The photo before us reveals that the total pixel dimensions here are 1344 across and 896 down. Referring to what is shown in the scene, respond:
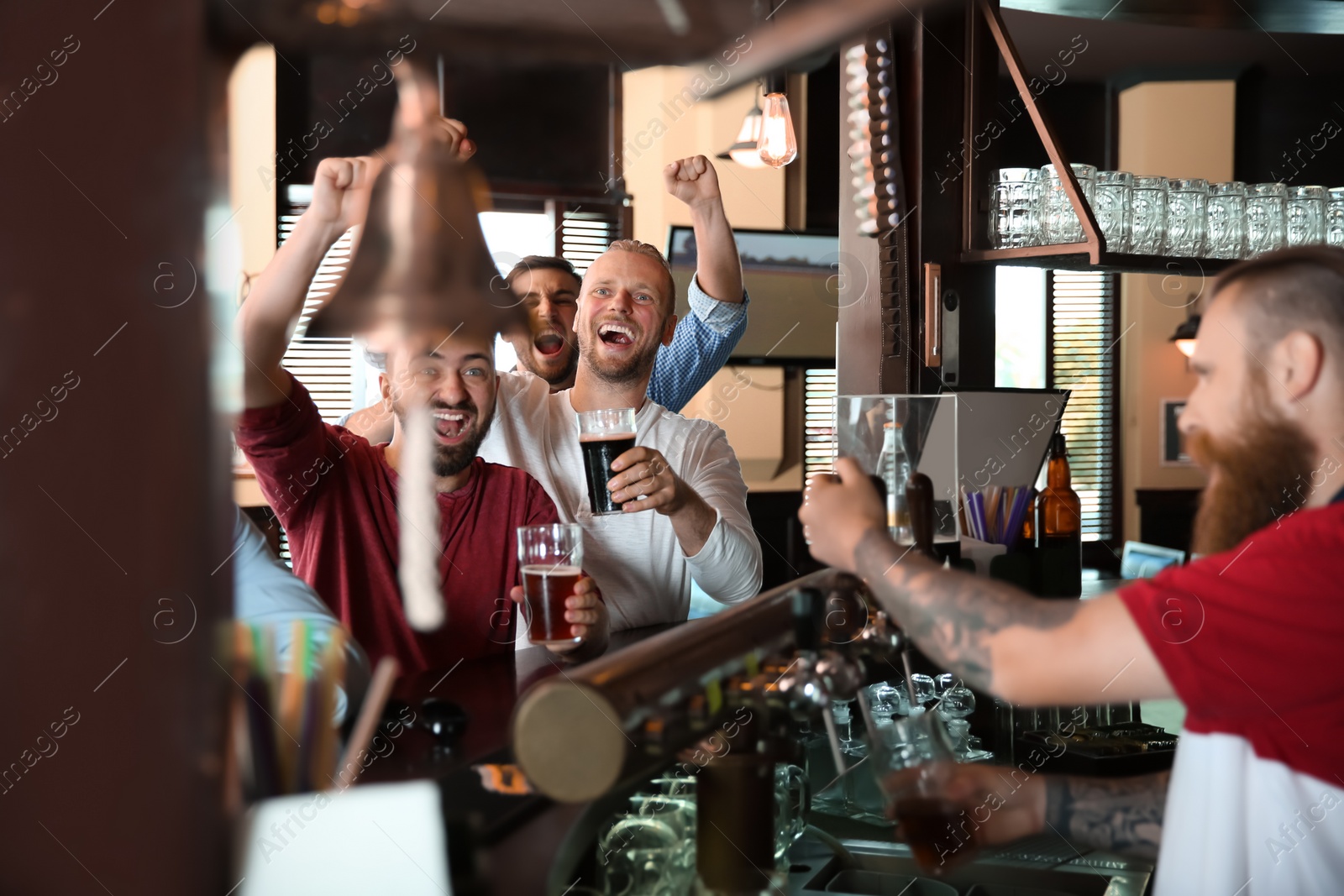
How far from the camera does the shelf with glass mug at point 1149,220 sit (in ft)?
7.52

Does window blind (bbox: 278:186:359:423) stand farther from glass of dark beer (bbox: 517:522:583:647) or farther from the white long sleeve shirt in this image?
glass of dark beer (bbox: 517:522:583:647)

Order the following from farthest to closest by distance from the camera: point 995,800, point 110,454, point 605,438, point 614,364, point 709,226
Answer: point 709,226 < point 614,364 < point 605,438 < point 995,800 < point 110,454

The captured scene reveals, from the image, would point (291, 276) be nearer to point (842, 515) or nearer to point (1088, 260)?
point (842, 515)

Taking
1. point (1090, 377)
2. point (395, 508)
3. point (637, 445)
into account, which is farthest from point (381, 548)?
point (1090, 377)

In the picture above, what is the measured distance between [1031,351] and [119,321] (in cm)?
715

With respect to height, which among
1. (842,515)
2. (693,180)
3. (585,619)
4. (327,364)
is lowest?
(585,619)

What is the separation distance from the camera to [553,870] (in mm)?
982

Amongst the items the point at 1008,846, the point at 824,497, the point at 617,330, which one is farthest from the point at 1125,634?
the point at 617,330

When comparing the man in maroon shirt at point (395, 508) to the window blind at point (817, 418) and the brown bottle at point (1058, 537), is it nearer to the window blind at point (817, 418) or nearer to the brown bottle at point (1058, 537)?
the brown bottle at point (1058, 537)

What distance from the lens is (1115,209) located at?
2.31 m

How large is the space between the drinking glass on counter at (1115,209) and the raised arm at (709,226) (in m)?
0.85

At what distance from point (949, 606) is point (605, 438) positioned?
90 centimetres

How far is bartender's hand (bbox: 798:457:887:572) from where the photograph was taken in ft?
3.98

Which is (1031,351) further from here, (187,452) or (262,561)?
(187,452)
